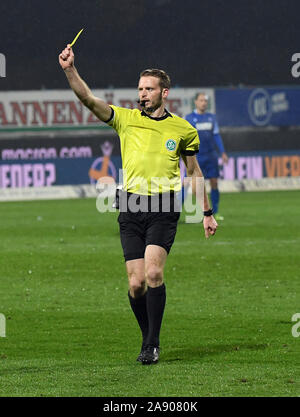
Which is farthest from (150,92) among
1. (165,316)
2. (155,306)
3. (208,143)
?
(208,143)

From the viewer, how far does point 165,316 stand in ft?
32.7

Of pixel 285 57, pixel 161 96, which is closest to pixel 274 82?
pixel 285 57

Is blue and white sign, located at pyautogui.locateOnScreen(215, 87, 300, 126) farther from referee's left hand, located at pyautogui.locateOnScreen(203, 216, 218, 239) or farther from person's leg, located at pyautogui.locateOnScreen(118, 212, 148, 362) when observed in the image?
person's leg, located at pyautogui.locateOnScreen(118, 212, 148, 362)

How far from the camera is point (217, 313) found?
1003 centimetres

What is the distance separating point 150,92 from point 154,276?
4.34 ft

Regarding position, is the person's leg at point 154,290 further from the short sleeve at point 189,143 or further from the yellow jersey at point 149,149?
the short sleeve at point 189,143

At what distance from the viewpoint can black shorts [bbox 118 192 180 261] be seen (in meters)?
7.68

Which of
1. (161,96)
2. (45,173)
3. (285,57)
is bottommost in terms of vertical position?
(45,173)

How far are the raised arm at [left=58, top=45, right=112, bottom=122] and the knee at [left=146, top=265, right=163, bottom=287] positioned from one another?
1127mm

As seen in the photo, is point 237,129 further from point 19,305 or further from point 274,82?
point 19,305

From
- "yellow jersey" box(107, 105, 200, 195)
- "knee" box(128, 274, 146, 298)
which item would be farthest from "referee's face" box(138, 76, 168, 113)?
"knee" box(128, 274, 146, 298)

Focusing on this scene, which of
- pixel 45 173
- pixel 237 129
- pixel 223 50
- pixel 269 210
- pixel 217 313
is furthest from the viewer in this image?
pixel 223 50

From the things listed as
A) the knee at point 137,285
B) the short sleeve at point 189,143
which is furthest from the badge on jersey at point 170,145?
the knee at point 137,285

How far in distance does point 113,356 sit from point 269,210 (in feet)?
51.1
